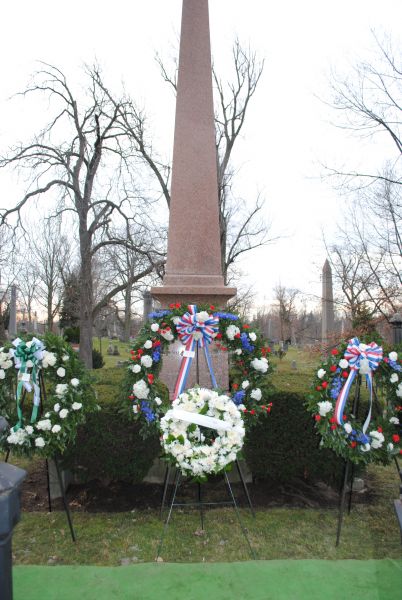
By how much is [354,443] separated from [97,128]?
15643 mm

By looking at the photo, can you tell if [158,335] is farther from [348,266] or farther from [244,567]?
[348,266]

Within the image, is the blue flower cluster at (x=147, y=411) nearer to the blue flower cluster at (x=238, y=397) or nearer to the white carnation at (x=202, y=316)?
the blue flower cluster at (x=238, y=397)

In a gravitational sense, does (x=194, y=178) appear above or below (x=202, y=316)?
above

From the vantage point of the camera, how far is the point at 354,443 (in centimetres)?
443

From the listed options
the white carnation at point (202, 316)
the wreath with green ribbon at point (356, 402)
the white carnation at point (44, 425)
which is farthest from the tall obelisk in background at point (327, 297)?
the white carnation at point (44, 425)

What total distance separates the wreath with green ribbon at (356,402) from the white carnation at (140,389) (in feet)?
5.58

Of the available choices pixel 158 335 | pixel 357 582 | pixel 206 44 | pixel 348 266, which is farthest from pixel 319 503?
pixel 348 266

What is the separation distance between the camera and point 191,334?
4434 millimetres

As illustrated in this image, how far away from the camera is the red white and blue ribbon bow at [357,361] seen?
4250 mm

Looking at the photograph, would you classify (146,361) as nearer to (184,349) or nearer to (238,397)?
(184,349)

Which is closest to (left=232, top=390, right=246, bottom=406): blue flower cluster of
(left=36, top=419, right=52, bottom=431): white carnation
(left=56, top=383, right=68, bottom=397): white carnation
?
(left=56, top=383, right=68, bottom=397): white carnation

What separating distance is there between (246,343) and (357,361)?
1.12 m

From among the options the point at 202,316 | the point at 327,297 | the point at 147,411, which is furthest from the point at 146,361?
the point at 327,297

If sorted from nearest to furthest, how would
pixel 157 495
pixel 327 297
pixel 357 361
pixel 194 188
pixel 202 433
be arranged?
pixel 202 433 → pixel 357 361 → pixel 157 495 → pixel 194 188 → pixel 327 297
